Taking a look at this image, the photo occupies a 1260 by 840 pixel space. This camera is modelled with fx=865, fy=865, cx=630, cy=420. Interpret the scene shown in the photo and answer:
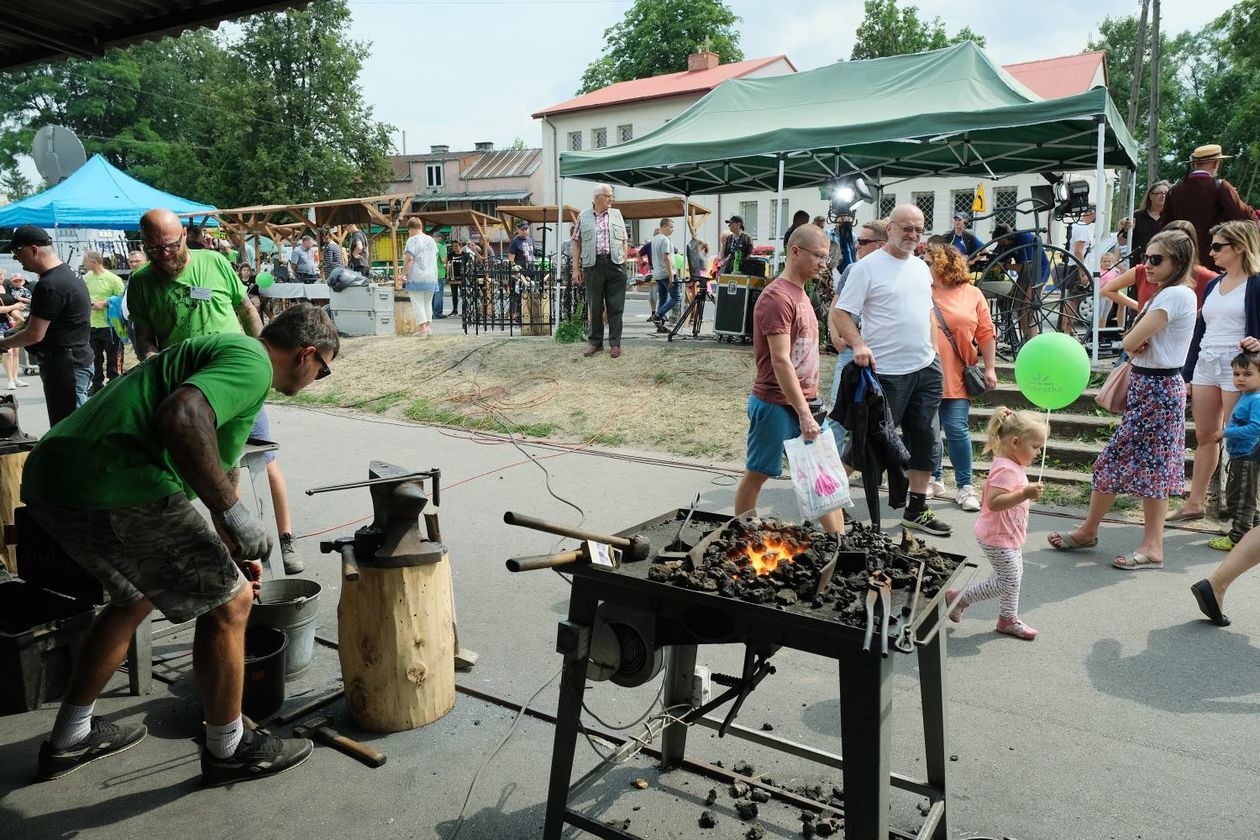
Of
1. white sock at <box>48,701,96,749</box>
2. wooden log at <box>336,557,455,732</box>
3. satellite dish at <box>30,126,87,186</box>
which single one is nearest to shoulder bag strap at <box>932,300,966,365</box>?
wooden log at <box>336,557,455,732</box>

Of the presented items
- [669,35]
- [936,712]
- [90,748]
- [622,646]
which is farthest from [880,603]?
[669,35]

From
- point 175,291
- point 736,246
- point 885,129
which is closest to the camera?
point 175,291

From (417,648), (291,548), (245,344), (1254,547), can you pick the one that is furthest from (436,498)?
(1254,547)

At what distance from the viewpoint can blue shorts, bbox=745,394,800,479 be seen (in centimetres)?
480

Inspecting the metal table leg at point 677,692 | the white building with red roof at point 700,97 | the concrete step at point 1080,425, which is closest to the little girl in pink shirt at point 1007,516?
the metal table leg at point 677,692

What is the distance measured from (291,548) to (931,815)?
4.19 metres

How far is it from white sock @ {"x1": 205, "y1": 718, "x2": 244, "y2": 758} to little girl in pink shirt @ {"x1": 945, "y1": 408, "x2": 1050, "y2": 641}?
3.18 meters

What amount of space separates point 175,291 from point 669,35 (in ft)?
170

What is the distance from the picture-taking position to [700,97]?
39.7 meters

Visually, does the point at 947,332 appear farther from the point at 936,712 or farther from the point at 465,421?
the point at 465,421

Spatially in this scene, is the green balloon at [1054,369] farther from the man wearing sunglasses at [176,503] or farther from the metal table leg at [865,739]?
the man wearing sunglasses at [176,503]

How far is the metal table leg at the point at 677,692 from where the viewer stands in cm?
324

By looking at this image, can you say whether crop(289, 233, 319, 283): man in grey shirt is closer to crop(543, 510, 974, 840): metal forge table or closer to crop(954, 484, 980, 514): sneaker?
crop(954, 484, 980, 514): sneaker

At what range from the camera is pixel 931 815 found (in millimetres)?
2711
